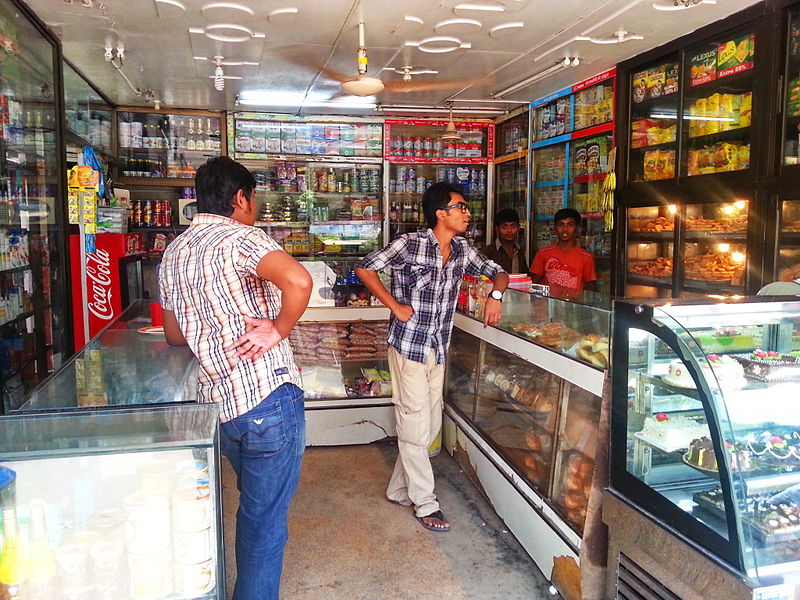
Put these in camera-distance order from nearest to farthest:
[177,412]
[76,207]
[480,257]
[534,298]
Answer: [177,412], [534,298], [480,257], [76,207]

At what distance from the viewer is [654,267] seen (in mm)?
4785

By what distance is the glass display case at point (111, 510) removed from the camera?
4.56 feet

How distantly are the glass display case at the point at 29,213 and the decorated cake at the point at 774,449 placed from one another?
11.7 ft

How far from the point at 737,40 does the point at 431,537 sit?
334cm

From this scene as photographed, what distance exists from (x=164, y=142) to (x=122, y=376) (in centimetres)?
506

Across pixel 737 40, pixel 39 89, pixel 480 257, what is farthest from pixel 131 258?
pixel 737 40

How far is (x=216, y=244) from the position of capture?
1.99 metres

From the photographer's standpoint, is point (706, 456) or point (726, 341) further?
point (726, 341)

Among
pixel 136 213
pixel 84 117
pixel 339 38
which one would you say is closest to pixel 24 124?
pixel 84 117

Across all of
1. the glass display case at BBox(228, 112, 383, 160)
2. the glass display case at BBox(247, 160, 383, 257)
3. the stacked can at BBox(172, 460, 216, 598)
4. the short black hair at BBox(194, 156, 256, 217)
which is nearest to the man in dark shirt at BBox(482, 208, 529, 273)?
the glass display case at BBox(247, 160, 383, 257)

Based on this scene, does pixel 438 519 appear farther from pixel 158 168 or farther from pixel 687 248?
pixel 158 168

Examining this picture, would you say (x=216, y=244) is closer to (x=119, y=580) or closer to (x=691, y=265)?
(x=119, y=580)

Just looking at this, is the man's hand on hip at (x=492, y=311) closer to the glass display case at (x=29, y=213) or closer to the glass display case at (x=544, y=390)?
the glass display case at (x=544, y=390)

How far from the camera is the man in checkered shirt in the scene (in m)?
3.32
